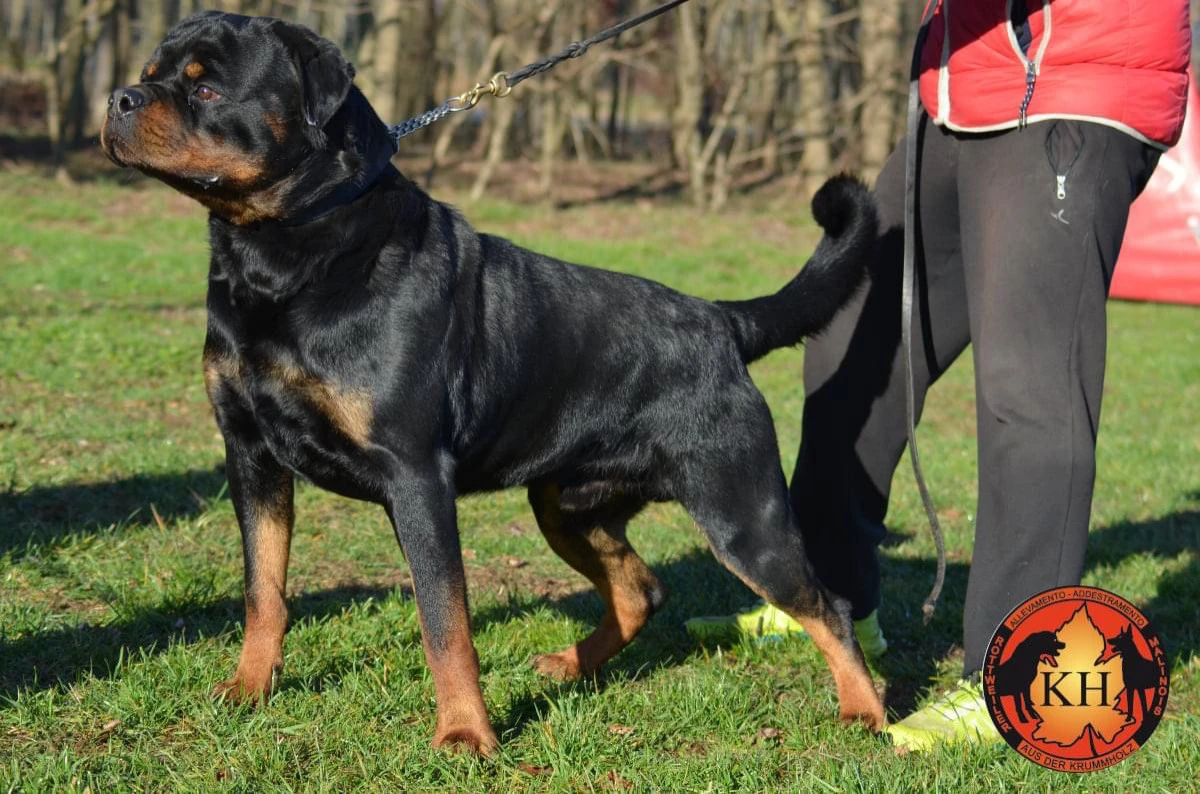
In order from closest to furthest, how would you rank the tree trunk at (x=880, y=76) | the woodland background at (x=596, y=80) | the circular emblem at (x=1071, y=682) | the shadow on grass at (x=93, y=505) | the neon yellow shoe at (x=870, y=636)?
the circular emblem at (x=1071, y=682)
the neon yellow shoe at (x=870, y=636)
the shadow on grass at (x=93, y=505)
the woodland background at (x=596, y=80)
the tree trunk at (x=880, y=76)

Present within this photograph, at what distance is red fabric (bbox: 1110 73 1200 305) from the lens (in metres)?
12.1

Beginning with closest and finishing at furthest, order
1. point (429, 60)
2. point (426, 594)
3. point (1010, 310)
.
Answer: point (426, 594) → point (1010, 310) → point (429, 60)

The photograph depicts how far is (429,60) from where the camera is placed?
23359 mm

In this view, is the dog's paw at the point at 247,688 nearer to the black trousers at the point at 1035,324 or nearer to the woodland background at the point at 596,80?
the black trousers at the point at 1035,324

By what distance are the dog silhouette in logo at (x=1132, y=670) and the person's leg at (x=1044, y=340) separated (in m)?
0.23

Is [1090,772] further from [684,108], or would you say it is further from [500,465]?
[684,108]

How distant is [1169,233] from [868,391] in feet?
31.4

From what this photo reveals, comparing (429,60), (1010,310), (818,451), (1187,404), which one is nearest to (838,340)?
(818,451)

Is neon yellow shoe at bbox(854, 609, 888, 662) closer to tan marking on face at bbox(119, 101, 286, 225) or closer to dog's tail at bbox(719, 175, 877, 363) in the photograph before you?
dog's tail at bbox(719, 175, 877, 363)

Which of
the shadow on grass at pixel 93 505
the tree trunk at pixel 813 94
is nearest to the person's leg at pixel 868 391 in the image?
the shadow on grass at pixel 93 505

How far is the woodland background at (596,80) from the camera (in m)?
16.0

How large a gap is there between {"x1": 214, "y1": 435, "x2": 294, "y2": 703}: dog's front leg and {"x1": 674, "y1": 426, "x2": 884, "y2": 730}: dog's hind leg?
3.74ft

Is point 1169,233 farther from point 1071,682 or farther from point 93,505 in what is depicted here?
point 93,505

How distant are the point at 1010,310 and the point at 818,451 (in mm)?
918
